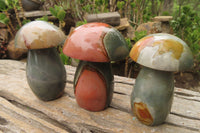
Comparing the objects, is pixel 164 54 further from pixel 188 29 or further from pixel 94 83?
pixel 188 29

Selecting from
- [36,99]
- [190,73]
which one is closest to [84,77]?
[36,99]

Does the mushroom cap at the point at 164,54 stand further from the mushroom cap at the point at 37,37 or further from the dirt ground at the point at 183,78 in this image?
the dirt ground at the point at 183,78

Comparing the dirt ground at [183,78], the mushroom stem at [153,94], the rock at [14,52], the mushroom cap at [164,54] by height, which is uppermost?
the mushroom cap at [164,54]

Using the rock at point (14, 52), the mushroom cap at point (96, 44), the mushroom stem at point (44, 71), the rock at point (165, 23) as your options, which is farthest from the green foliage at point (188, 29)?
the rock at point (14, 52)

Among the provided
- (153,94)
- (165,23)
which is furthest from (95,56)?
(165,23)

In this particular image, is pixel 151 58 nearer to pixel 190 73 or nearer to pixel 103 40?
pixel 103 40

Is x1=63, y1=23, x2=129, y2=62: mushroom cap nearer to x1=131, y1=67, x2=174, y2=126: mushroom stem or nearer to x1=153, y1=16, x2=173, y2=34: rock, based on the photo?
x1=131, y1=67, x2=174, y2=126: mushroom stem
